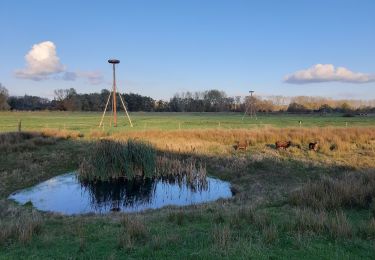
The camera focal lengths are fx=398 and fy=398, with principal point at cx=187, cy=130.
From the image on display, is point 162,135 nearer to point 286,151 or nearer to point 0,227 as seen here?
point 286,151

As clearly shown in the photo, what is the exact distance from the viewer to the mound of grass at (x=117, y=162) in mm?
19422

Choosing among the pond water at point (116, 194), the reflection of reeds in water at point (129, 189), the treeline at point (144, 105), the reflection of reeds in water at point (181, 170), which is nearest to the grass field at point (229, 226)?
the pond water at point (116, 194)

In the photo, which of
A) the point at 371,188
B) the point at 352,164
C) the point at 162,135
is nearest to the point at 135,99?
the point at 162,135

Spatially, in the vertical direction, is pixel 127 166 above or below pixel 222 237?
below

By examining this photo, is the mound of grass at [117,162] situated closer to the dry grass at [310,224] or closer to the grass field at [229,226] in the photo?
the grass field at [229,226]

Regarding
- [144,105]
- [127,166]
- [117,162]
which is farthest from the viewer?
[144,105]

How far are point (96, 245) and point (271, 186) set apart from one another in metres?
11.4

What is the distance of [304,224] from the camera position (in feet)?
25.8

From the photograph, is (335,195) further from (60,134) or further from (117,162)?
(60,134)

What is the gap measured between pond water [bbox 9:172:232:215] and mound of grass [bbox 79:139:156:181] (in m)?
0.52

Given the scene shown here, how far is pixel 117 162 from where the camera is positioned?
1969cm

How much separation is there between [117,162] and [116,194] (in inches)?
119

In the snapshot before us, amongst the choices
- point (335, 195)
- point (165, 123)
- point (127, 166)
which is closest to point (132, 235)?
point (335, 195)

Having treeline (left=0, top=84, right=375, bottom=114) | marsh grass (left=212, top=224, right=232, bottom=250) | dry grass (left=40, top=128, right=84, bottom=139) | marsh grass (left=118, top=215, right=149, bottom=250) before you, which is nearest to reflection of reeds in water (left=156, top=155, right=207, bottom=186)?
dry grass (left=40, top=128, right=84, bottom=139)
